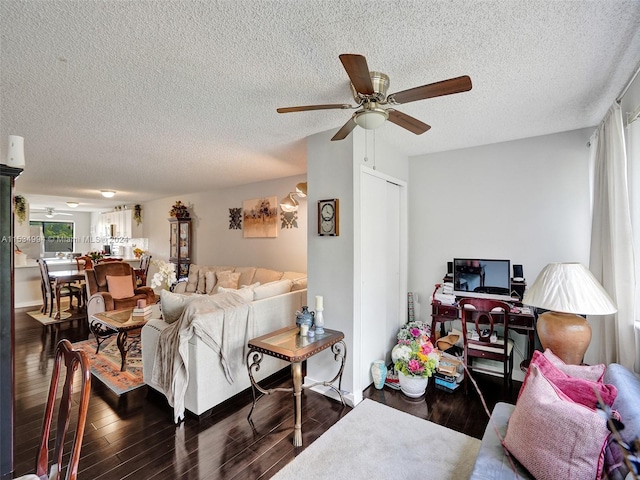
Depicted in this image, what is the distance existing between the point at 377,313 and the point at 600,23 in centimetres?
263

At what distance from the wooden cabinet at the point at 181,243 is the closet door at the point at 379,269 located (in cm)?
488

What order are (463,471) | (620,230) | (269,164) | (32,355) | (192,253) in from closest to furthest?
(463,471), (620,230), (32,355), (269,164), (192,253)

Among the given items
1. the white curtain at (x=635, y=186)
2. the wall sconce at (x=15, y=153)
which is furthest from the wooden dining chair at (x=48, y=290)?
the white curtain at (x=635, y=186)

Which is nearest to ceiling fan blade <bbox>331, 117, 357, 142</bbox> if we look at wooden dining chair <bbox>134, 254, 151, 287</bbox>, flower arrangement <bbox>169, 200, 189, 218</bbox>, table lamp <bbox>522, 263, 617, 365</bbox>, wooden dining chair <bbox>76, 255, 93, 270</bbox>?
table lamp <bbox>522, 263, 617, 365</bbox>

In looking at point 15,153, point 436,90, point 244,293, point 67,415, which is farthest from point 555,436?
point 15,153

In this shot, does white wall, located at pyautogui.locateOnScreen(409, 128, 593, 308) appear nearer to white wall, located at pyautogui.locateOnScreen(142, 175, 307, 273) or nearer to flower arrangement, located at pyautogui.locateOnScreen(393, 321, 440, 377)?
flower arrangement, located at pyautogui.locateOnScreen(393, 321, 440, 377)

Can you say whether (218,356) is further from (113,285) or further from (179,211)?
(179,211)

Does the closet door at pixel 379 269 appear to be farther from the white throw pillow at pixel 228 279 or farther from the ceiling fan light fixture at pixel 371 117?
the white throw pillow at pixel 228 279

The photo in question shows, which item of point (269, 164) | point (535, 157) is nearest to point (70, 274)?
point (269, 164)

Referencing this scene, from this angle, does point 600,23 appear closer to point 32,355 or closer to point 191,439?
point 191,439

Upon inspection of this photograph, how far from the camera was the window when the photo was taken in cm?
863

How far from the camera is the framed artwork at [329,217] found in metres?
2.85

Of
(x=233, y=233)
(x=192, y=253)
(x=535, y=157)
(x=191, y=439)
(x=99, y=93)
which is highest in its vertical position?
(x=99, y=93)

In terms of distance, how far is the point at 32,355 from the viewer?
3.84 meters
